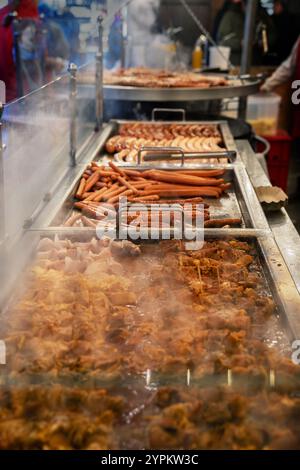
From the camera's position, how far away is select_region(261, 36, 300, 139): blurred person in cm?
860

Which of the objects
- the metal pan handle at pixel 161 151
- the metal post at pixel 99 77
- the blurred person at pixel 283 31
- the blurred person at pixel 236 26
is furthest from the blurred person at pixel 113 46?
the metal pan handle at pixel 161 151

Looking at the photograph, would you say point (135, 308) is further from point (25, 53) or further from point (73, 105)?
point (25, 53)

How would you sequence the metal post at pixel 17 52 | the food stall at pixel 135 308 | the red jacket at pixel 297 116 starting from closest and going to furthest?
the food stall at pixel 135 308, the metal post at pixel 17 52, the red jacket at pixel 297 116

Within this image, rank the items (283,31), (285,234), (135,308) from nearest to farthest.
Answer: (135,308)
(285,234)
(283,31)

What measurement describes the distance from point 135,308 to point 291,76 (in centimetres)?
751

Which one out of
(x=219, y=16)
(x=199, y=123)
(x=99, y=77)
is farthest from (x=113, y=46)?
A: (x=99, y=77)

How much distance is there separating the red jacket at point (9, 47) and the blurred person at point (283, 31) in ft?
18.0

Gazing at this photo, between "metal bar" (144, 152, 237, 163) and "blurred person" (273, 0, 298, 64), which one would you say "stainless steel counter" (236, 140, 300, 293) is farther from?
"blurred person" (273, 0, 298, 64)

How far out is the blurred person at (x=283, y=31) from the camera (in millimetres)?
11539

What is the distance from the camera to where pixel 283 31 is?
1169 centimetres

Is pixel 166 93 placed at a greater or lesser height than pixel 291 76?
greater

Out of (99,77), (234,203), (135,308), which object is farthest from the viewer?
(99,77)

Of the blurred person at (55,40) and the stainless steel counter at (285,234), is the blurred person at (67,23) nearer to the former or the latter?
the blurred person at (55,40)

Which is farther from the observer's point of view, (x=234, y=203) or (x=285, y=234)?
(x=234, y=203)
